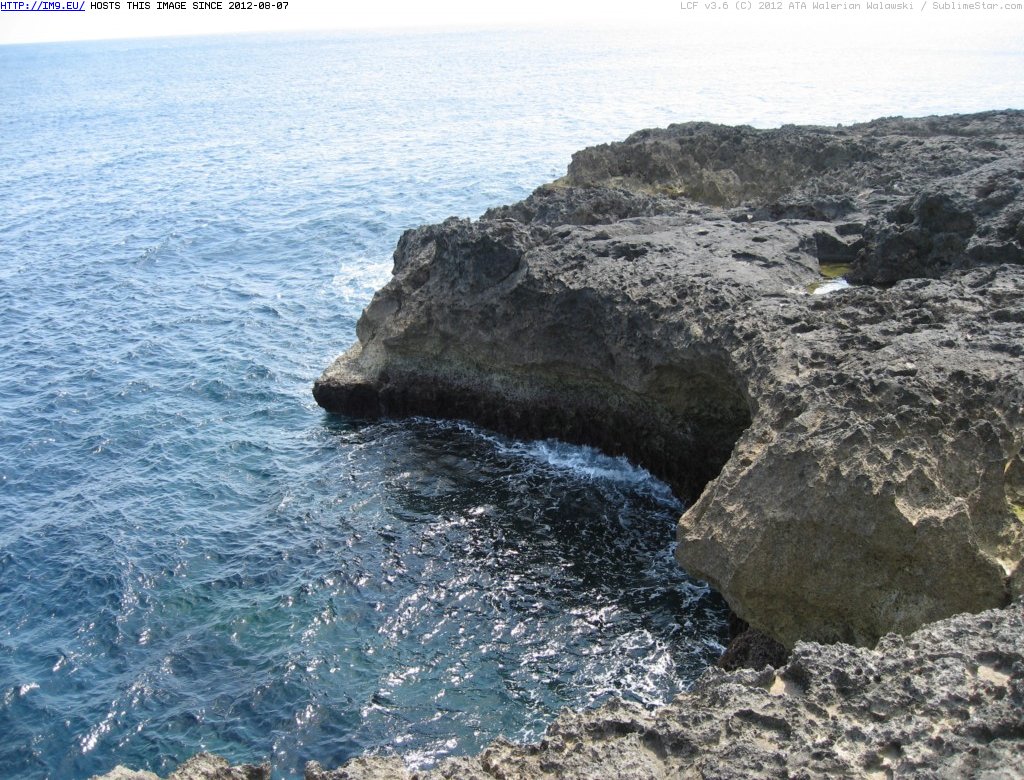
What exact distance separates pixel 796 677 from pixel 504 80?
481ft

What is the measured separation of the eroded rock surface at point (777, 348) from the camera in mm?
16484

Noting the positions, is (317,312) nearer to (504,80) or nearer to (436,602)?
(436,602)

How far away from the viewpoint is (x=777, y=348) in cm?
2083

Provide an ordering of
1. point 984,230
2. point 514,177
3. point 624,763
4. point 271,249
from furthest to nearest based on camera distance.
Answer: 1. point 514,177
2. point 271,249
3. point 984,230
4. point 624,763

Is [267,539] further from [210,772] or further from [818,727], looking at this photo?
[818,727]

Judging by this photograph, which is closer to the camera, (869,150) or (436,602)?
(436,602)

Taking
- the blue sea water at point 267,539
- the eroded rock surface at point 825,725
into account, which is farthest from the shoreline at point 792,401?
the blue sea water at point 267,539

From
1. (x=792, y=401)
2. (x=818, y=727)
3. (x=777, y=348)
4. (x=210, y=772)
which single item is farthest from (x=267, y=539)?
(x=818, y=727)

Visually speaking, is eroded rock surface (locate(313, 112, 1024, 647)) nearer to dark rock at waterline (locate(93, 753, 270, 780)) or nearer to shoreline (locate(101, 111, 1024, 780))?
shoreline (locate(101, 111, 1024, 780))

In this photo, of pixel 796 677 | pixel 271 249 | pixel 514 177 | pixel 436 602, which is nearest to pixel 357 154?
pixel 514 177

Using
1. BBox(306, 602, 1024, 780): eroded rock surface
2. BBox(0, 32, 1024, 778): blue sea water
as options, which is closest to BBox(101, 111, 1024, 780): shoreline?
BBox(306, 602, 1024, 780): eroded rock surface

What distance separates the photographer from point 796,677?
12336 millimetres

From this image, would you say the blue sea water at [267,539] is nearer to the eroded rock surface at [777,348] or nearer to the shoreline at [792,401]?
the eroded rock surface at [777,348]

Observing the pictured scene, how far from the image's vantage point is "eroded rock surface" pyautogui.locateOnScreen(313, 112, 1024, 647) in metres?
16.5
